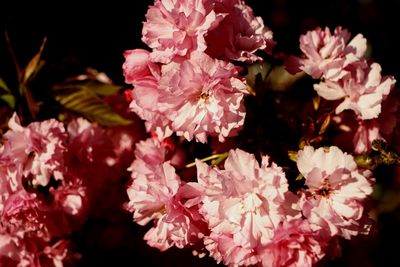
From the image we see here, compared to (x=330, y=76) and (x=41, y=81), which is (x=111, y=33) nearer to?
(x=41, y=81)

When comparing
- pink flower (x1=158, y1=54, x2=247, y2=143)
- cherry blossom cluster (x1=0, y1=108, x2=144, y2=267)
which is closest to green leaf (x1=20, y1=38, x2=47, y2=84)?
cherry blossom cluster (x1=0, y1=108, x2=144, y2=267)

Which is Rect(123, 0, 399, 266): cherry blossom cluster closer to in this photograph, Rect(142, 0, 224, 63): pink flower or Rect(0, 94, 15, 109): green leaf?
Rect(142, 0, 224, 63): pink flower

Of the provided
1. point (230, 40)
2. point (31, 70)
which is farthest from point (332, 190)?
point (31, 70)

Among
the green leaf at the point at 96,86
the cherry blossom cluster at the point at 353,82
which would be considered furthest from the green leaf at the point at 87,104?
the cherry blossom cluster at the point at 353,82

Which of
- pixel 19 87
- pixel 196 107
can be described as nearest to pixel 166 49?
pixel 196 107

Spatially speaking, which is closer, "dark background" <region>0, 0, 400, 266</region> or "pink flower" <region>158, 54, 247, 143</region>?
"pink flower" <region>158, 54, 247, 143</region>

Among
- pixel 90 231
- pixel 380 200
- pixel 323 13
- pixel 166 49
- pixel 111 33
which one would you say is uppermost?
pixel 166 49
